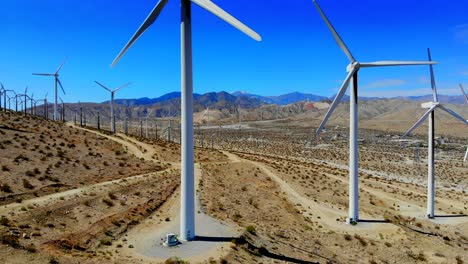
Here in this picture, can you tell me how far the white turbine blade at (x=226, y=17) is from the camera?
18.0m

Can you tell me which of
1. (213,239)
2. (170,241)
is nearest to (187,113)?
(170,241)

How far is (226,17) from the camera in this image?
19969 millimetres

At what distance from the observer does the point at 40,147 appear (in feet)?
165

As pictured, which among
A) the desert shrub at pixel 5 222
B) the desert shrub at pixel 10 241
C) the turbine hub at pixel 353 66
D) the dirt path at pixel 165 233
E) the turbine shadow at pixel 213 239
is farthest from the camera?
the turbine hub at pixel 353 66

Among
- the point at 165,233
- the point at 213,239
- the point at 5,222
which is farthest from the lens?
the point at 165,233

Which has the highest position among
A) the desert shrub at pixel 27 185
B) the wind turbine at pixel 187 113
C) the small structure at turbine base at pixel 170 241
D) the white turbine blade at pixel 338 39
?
the white turbine blade at pixel 338 39

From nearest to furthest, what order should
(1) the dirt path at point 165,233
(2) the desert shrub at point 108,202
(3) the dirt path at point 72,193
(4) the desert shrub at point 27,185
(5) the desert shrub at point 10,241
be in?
(5) the desert shrub at point 10,241
(1) the dirt path at point 165,233
(3) the dirt path at point 72,193
(2) the desert shrub at point 108,202
(4) the desert shrub at point 27,185

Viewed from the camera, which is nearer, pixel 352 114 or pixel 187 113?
pixel 187 113

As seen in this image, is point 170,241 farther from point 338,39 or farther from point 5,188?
point 338,39

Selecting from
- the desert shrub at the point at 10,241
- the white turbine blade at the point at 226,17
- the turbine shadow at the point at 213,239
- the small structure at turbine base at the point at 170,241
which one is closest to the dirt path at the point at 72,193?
the desert shrub at the point at 10,241

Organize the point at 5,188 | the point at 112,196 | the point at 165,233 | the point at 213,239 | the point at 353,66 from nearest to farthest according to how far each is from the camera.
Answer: the point at 213,239
the point at 165,233
the point at 5,188
the point at 112,196
the point at 353,66

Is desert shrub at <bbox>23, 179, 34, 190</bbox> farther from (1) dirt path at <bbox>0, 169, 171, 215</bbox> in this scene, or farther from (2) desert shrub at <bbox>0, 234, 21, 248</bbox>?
(2) desert shrub at <bbox>0, 234, 21, 248</bbox>

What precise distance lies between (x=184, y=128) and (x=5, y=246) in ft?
35.5

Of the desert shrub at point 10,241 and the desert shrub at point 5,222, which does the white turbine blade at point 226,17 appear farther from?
the desert shrub at point 5,222
